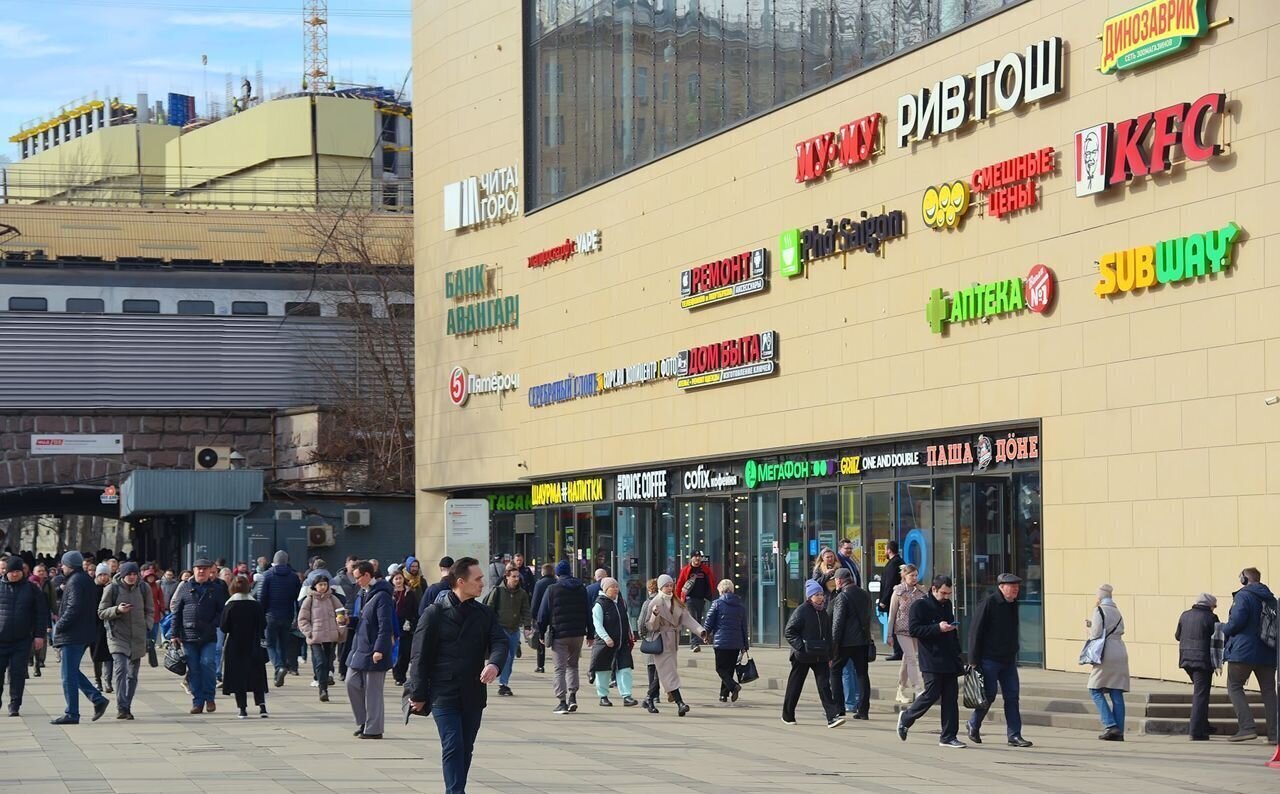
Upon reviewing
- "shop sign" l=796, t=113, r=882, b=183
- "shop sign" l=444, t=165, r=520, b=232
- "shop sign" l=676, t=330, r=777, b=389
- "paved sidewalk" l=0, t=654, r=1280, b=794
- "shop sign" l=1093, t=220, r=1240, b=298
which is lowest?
"paved sidewalk" l=0, t=654, r=1280, b=794

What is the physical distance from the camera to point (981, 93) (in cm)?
2708

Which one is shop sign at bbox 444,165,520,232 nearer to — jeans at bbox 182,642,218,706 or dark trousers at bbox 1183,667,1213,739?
jeans at bbox 182,642,218,706

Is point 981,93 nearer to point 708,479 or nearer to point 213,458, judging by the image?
point 708,479

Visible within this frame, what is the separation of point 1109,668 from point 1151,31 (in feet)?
28.5

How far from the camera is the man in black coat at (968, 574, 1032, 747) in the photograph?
18578mm

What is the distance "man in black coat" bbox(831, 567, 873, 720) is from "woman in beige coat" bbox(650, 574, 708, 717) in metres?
1.96

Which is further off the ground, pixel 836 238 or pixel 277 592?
pixel 836 238

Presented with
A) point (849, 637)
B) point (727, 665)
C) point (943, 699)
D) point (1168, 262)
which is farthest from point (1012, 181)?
point (943, 699)

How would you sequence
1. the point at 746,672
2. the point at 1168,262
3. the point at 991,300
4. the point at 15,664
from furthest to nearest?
the point at 991,300 < the point at 1168,262 < the point at 746,672 < the point at 15,664

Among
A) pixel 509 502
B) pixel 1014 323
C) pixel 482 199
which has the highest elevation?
pixel 482 199

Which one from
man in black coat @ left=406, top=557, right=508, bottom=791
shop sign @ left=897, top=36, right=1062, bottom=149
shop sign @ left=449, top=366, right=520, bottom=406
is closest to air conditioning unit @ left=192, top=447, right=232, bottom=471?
shop sign @ left=449, top=366, right=520, bottom=406

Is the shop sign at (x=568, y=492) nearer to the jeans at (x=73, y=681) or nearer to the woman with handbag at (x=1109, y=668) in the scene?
the jeans at (x=73, y=681)

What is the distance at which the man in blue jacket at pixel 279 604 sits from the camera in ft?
85.0

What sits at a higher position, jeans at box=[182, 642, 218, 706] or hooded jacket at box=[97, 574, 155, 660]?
hooded jacket at box=[97, 574, 155, 660]
